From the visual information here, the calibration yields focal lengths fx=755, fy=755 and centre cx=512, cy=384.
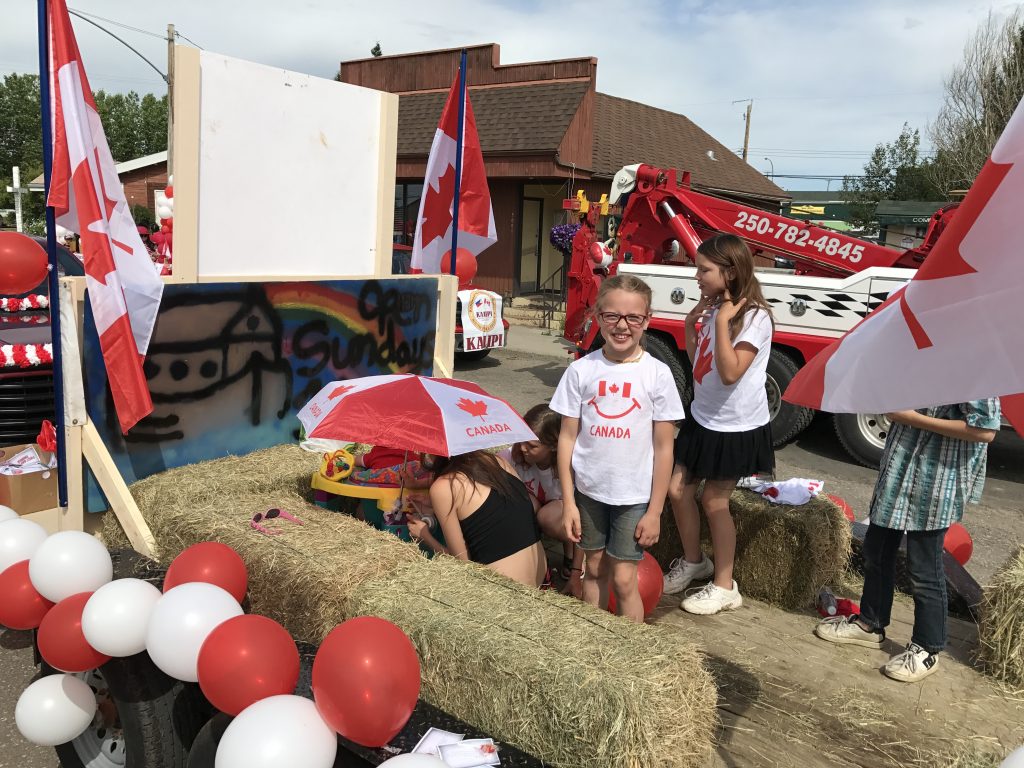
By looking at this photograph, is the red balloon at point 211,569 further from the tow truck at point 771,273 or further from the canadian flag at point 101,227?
the tow truck at point 771,273

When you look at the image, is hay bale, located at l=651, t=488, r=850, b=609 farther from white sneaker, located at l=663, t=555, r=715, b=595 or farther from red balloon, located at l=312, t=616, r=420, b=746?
red balloon, located at l=312, t=616, r=420, b=746

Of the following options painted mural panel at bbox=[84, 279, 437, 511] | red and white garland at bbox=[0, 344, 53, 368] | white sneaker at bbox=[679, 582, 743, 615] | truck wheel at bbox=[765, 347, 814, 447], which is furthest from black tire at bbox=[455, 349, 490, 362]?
white sneaker at bbox=[679, 582, 743, 615]

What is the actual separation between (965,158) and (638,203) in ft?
41.2

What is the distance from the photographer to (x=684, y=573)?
3811 millimetres

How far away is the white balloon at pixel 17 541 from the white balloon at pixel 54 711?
0.60 m

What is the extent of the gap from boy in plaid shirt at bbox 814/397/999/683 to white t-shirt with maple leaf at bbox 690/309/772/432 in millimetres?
560

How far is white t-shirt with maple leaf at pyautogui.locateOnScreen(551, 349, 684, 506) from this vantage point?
289 centimetres

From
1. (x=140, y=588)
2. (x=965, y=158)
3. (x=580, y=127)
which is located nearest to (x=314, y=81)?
(x=140, y=588)

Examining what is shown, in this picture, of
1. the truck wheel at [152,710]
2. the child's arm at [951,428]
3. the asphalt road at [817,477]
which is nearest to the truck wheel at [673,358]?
the asphalt road at [817,477]

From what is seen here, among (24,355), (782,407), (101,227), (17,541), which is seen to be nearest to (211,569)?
(17,541)

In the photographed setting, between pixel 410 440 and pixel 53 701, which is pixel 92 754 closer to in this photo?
pixel 53 701

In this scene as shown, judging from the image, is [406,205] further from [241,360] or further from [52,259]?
[52,259]

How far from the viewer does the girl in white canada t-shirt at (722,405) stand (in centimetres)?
322

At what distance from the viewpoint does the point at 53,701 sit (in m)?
2.47
